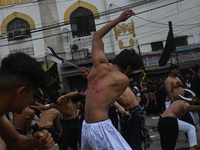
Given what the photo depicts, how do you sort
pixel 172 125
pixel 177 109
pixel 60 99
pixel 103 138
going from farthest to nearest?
pixel 60 99 → pixel 177 109 → pixel 172 125 → pixel 103 138

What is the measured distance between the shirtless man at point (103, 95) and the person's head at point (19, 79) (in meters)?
1.67

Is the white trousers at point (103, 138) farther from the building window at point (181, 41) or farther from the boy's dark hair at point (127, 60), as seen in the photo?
the building window at point (181, 41)

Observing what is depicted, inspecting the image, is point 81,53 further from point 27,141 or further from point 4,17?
point 27,141

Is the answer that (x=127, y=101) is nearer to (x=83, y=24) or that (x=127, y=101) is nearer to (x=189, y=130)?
(x=189, y=130)

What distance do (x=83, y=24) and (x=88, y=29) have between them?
56 centimetres

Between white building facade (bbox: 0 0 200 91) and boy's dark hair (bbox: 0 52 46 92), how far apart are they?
60.9 ft

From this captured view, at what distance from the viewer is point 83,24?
853 inches

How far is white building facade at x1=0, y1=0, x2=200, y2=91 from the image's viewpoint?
66.7ft

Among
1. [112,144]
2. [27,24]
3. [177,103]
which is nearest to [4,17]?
[27,24]

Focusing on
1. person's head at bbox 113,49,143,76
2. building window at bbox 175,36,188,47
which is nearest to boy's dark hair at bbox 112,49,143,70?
person's head at bbox 113,49,143,76

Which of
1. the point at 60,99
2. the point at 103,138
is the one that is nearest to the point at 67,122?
the point at 60,99

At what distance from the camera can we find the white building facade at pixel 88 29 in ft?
66.7

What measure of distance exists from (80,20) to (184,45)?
8.27 meters

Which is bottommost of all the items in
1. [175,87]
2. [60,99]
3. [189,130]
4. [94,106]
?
[189,130]
